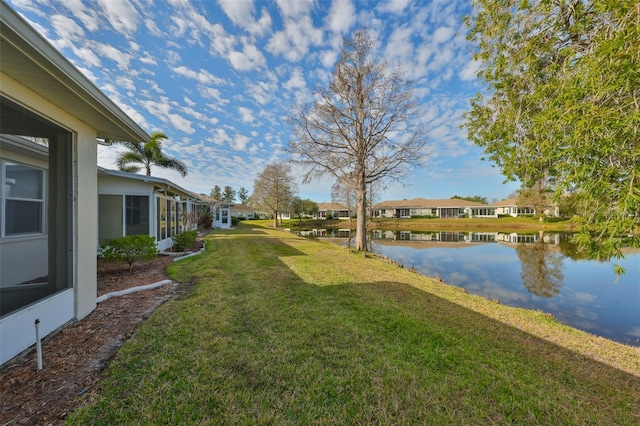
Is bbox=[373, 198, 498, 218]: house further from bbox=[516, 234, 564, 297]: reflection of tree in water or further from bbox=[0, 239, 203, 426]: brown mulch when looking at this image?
bbox=[0, 239, 203, 426]: brown mulch

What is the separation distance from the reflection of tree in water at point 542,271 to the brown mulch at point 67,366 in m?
10.2

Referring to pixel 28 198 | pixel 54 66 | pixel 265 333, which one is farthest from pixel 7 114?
pixel 265 333

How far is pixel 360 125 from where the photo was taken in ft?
40.4

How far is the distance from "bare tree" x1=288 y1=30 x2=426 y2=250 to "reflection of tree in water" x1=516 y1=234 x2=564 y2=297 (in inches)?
262

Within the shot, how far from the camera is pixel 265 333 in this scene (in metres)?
3.41

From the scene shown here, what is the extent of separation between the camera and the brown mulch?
6.55 feet

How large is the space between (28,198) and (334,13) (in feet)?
37.5

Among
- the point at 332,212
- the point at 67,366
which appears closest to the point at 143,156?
the point at 67,366

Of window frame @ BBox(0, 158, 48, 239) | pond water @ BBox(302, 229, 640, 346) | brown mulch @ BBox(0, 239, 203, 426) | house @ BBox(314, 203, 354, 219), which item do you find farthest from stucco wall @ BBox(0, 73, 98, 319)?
house @ BBox(314, 203, 354, 219)

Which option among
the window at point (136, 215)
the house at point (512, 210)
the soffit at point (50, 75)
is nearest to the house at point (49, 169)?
the soffit at point (50, 75)

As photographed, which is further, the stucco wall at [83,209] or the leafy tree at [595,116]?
the stucco wall at [83,209]

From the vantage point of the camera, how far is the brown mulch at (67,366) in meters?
2.00

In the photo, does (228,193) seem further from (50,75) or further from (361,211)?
(50,75)

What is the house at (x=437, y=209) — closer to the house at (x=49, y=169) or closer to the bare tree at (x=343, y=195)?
the bare tree at (x=343, y=195)
